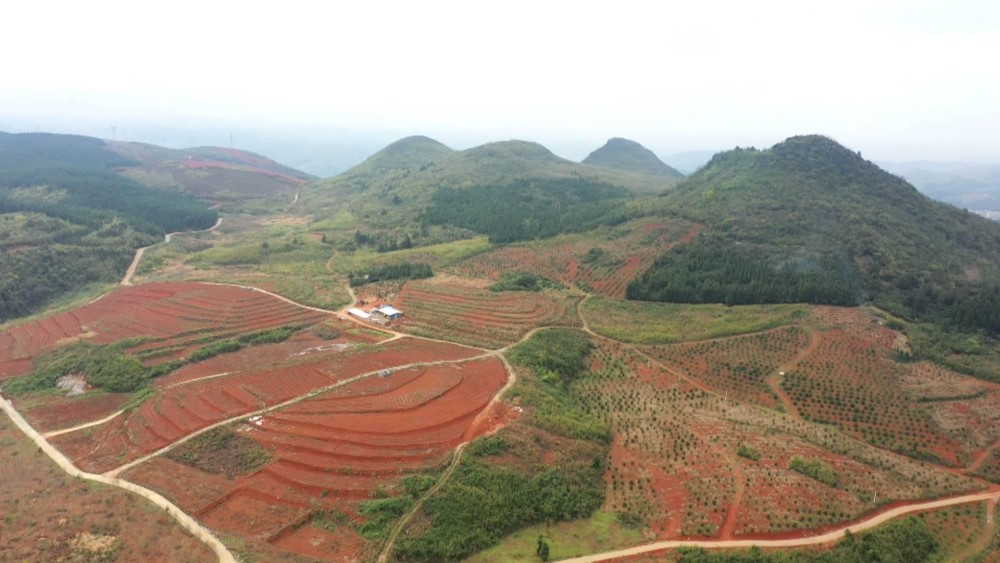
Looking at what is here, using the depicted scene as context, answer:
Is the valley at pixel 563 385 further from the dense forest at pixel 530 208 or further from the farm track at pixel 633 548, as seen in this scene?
the dense forest at pixel 530 208

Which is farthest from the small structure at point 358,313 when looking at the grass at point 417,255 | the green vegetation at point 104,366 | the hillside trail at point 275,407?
the grass at point 417,255

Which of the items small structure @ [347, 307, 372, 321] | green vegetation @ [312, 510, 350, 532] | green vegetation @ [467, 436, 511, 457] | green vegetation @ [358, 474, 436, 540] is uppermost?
small structure @ [347, 307, 372, 321]

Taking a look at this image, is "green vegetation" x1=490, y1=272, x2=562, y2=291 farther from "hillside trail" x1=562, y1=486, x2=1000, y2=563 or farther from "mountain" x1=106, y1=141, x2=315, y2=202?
"mountain" x1=106, y1=141, x2=315, y2=202

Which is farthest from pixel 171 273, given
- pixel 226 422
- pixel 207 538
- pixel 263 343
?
pixel 207 538

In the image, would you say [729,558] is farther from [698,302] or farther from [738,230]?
[738,230]

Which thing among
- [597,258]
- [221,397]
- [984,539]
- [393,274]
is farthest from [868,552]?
[393,274]

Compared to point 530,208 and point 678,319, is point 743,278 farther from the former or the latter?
point 530,208

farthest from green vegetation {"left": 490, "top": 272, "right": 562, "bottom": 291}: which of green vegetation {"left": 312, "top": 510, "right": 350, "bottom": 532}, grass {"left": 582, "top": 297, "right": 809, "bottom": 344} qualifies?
green vegetation {"left": 312, "top": 510, "right": 350, "bottom": 532}
